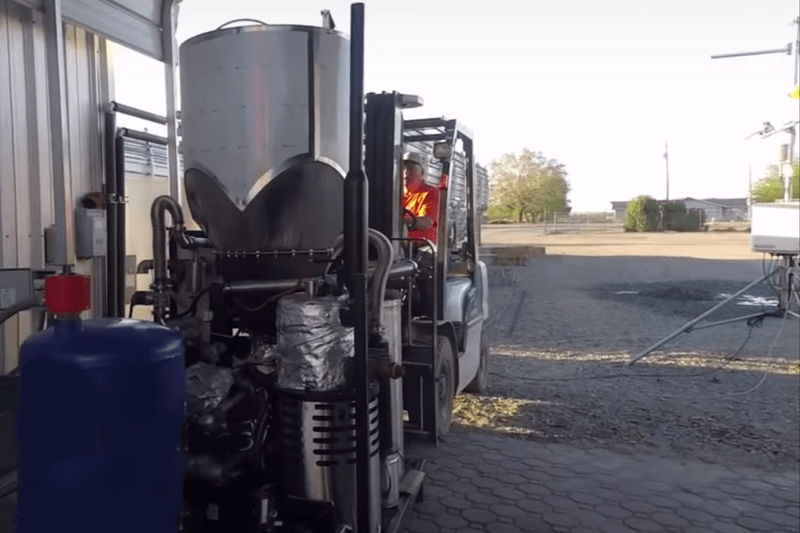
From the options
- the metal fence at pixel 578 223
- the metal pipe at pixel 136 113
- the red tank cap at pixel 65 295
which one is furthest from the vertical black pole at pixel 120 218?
the metal fence at pixel 578 223

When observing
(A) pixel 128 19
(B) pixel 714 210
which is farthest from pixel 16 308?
(B) pixel 714 210

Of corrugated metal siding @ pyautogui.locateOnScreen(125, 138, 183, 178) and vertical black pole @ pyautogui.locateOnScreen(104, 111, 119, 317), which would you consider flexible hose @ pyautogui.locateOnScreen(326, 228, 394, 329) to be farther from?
corrugated metal siding @ pyautogui.locateOnScreen(125, 138, 183, 178)

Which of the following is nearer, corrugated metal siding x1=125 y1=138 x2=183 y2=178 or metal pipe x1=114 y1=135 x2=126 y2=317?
metal pipe x1=114 y1=135 x2=126 y2=317

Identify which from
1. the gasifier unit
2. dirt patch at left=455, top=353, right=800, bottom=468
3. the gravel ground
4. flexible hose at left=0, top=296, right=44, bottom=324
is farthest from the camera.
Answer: the gravel ground

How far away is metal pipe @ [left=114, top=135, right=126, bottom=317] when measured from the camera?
3.71 metres

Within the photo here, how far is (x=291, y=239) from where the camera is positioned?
301 centimetres

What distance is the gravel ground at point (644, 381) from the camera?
5547mm

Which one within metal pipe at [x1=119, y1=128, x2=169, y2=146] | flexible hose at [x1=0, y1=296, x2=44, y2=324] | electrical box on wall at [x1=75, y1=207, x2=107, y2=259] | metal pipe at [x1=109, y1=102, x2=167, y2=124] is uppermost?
metal pipe at [x1=109, y1=102, x2=167, y2=124]

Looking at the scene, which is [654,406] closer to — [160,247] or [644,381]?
[644,381]

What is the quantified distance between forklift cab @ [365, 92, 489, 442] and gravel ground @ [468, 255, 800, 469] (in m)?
0.76

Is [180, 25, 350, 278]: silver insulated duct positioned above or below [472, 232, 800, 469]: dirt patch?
above

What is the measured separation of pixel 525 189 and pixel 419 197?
52481 millimetres

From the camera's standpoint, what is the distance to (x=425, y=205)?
5578 mm

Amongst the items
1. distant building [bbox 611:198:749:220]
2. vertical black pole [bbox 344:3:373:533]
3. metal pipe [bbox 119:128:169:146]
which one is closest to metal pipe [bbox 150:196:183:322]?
metal pipe [bbox 119:128:169:146]
